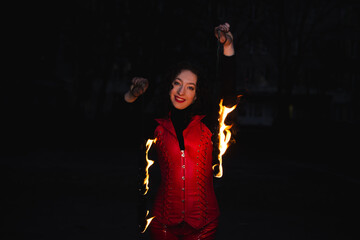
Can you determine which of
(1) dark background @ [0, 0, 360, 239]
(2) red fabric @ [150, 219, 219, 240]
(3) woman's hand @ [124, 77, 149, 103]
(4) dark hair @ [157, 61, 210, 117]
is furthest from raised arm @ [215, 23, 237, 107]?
(2) red fabric @ [150, 219, 219, 240]

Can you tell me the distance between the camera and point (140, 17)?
27188 mm

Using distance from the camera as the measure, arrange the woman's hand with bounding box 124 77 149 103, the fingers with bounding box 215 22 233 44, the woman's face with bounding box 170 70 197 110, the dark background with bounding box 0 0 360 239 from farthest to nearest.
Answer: the dark background with bounding box 0 0 360 239, the woman's face with bounding box 170 70 197 110, the woman's hand with bounding box 124 77 149 103, the fingers with bounding box 215 22 233 44

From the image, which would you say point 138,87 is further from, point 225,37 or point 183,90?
point 225,37

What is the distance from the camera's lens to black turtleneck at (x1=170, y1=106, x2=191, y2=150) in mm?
3049

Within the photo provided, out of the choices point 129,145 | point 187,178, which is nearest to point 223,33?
point 187,178

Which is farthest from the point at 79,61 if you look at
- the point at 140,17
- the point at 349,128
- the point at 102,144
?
the point at 349,128

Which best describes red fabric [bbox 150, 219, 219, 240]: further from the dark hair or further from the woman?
the dark hair

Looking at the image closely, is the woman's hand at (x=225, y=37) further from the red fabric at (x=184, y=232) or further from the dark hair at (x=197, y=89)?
the red fabric at (x=184, y=232)

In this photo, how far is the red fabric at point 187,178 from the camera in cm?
289

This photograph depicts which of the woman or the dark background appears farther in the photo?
the dark background

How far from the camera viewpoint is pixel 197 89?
3.21 m

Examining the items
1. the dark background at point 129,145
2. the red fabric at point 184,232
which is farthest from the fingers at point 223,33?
the red fabric at point 184,232

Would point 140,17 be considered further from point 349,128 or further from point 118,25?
point 349,128

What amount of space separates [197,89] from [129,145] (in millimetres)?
21353
